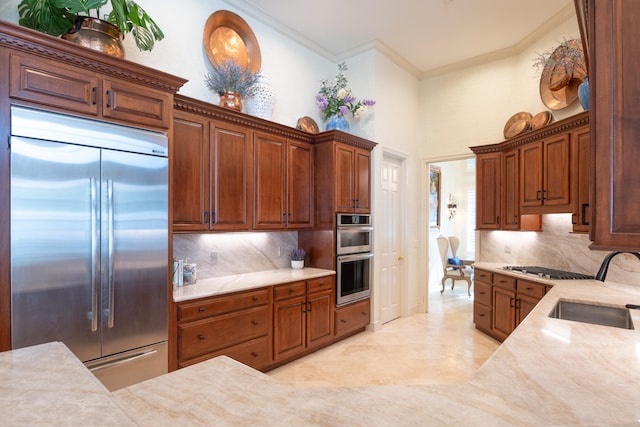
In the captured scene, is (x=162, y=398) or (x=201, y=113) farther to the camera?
(x=201, y=113)

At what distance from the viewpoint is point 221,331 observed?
2725 millimetres

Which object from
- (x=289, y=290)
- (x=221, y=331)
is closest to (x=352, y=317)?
(x=289, y=290)

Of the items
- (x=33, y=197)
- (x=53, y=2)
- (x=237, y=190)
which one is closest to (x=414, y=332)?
(x=237, y=190)

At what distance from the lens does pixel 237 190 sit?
314cm

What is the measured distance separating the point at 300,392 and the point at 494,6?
14.5 ft

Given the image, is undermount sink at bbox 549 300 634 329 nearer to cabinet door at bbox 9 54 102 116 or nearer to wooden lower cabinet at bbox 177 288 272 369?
wooden lower cabinet at bbox 177 288 272 369

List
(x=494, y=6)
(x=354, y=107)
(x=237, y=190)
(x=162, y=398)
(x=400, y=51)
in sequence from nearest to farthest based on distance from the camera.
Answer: (x=162, y=398)
(x=237, y=190)
(x=494, y=6)
(x=354, y=107)
(x=400, y=51)

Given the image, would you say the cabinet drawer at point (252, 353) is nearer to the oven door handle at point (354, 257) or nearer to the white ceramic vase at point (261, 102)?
A: the oven door handle at point (354, 257)

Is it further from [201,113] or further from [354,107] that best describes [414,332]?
[201,113]

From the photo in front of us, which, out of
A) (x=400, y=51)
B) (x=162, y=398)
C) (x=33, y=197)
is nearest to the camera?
(x=162, y=398)

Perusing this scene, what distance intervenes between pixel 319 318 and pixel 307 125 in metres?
2.35

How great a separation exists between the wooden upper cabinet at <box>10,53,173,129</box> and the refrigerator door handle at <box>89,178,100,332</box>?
46cm

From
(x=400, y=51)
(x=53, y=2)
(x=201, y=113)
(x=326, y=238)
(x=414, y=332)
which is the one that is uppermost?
(x=400, y=51)

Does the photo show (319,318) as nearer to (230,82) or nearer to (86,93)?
(230,82)
